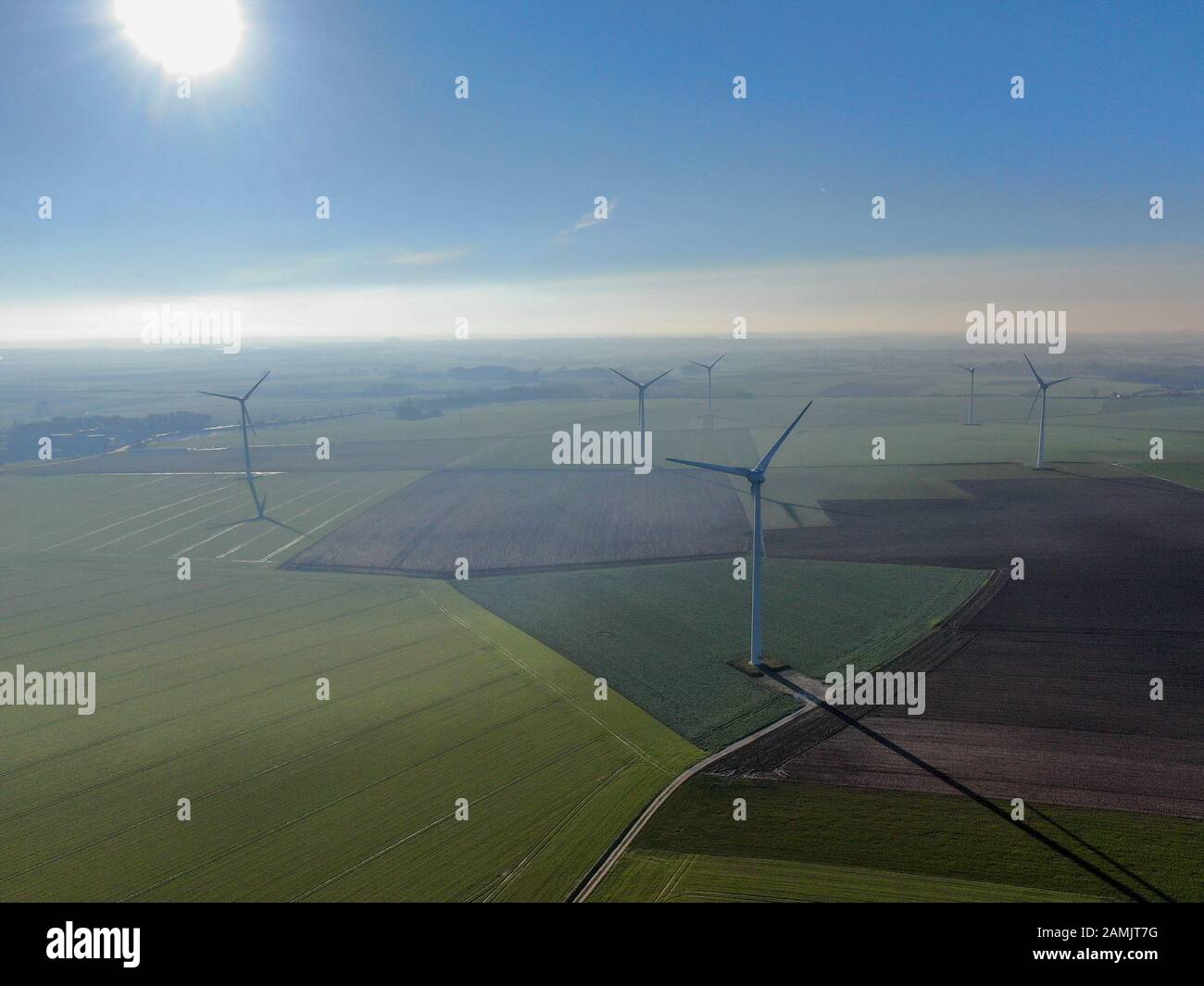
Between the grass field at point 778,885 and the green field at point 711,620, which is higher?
the green field at point 711,620

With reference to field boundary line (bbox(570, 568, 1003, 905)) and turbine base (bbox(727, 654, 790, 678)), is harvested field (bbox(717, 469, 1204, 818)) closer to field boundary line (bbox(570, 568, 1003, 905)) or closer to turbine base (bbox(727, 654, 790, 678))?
field boundary line (bbox(570, 568, 1003, 905))

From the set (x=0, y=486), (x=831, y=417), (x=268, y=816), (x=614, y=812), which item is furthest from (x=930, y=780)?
(x=831, y=417)

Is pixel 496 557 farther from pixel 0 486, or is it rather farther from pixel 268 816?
pixel 0 486

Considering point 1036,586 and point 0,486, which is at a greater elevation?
point 0,486

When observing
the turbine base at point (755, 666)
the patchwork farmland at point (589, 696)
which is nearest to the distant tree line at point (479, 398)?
the patchwork farmland at point (589, 696)

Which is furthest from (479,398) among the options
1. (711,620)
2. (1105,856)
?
(1105,856)

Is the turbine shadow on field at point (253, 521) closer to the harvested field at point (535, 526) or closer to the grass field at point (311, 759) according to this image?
the harvested field at point (535, 526)

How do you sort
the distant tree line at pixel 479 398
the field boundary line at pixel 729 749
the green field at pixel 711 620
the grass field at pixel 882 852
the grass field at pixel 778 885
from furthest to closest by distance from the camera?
the distant tree line at pixel 479 398
the green field at pixel 711 620
the field boundary line at pixel 729 749
the grass field at pixel 882 852
the grass field at pixel 778 885
